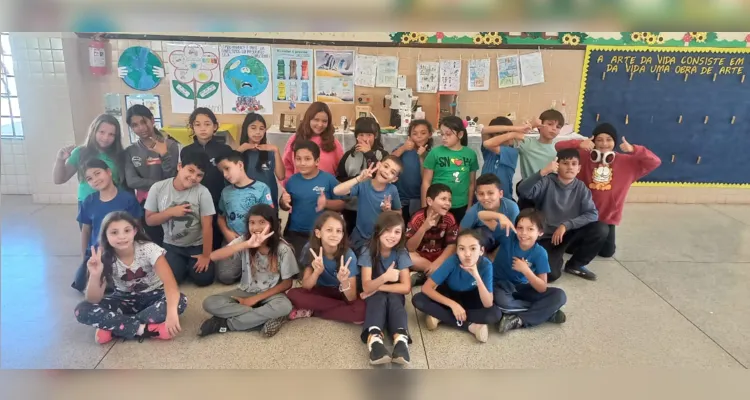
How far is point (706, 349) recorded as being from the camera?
2340 millimetres

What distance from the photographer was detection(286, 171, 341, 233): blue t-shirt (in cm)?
297

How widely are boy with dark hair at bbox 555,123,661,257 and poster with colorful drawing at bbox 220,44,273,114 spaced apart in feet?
8.75

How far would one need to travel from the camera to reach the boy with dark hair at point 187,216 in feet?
9.00

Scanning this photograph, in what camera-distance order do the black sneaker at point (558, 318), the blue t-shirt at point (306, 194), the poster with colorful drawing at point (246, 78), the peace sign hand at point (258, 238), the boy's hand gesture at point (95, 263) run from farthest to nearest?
the poster with colorful drawing at point (246, 78) < the blue t-shirt at point (306, 194) < the black sneaker at point (558, 318) < the peace sign hand at point (258, 238) < the boy's hand gesture at point (95, 263)

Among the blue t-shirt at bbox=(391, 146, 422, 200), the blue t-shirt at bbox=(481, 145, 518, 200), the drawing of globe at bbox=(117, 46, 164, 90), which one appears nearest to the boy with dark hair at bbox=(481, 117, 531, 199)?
the blue t-shirt at bbox=(481, 145, 518, 200)

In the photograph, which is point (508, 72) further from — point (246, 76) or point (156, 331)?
point (156, 331)

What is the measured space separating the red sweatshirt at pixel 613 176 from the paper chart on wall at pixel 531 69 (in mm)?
1389

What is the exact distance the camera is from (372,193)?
292 centimetres

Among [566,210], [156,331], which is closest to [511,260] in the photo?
[566,210]

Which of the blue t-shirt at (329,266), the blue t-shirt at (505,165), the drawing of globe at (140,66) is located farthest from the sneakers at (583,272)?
the drawing of globe at (140,66)

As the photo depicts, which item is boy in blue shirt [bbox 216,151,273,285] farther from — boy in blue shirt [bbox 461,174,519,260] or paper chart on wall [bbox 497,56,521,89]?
paper chart on wall [bbox 497,56,521,89]

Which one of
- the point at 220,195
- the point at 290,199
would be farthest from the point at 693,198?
the point at 220,195

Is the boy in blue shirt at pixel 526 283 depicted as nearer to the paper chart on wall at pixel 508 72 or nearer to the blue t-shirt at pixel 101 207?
the blue t-shirt at pixel 101 207
